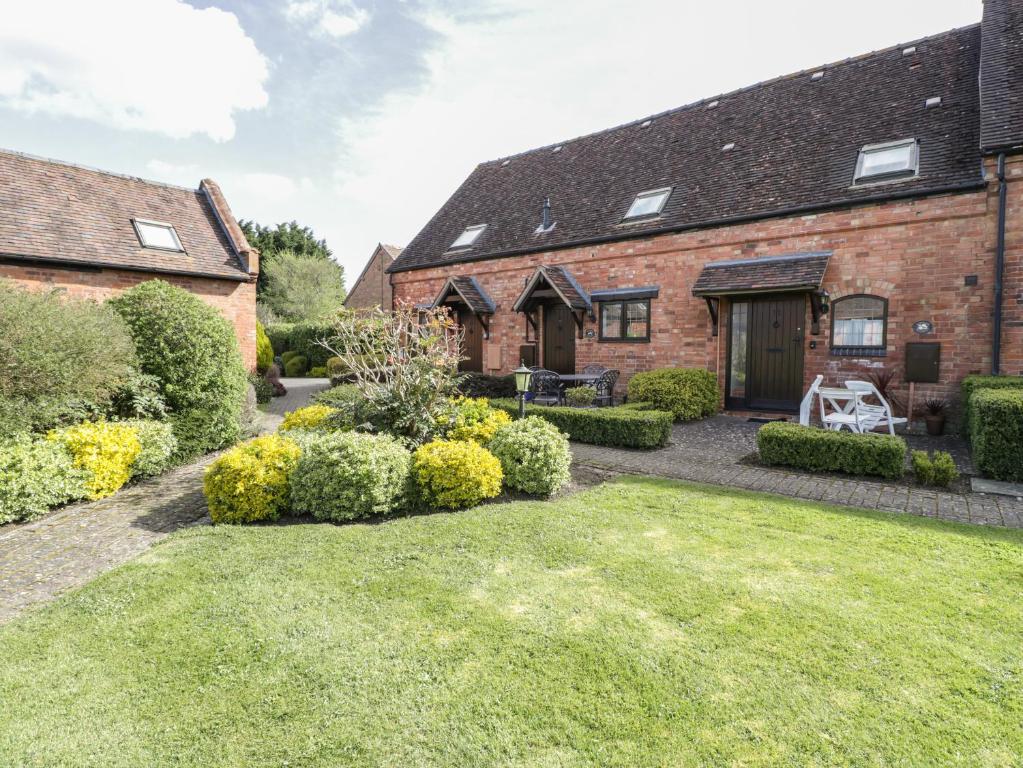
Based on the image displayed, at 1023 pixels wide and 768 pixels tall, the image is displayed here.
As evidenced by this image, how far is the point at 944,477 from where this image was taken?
20.4 feet

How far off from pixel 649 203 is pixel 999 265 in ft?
23.9

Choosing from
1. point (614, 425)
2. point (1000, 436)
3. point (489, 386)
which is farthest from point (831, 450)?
point (489, 386)

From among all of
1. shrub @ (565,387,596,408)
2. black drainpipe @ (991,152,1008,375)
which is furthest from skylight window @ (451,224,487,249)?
black drainpipe @ (991,152,1008,375)

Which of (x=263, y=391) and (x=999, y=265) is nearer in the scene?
(x=999, y=265)

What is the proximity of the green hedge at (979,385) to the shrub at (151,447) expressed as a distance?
11.4 m

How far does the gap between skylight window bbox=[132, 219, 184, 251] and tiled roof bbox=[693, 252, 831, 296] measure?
1405 cm

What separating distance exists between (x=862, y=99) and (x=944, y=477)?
33.4 ft

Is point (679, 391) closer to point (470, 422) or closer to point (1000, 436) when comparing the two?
point (1000, 436)

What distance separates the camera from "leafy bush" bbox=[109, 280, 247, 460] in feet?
26.3

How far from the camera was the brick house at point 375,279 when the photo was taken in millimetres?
33078

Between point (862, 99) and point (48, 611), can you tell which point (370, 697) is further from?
point (862, 99)

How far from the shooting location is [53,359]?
642 centimetres

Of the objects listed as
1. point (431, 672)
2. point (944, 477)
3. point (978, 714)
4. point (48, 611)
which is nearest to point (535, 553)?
point (431, 672)

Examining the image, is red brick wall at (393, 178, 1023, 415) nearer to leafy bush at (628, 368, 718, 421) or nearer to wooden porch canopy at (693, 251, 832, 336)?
wooden porch canopy at (693, 251, 832, 336)
